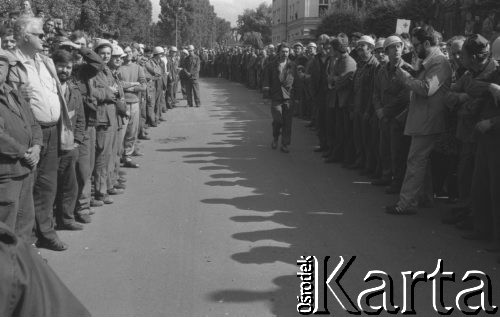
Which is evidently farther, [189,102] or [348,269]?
[189,102]

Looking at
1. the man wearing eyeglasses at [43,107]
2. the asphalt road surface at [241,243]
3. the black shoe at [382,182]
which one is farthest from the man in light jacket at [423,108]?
the man wearing eyeglasses at [43,107]


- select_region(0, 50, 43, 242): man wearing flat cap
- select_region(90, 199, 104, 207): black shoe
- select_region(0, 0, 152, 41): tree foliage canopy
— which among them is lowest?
select_region(90, 199, 104, 207): black shoe

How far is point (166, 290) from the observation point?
217 inches

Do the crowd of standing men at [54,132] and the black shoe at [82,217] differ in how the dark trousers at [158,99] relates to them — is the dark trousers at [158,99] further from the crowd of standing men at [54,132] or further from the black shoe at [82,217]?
the black shoe at [82,217]

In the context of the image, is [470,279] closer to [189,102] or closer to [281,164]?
[281,164]

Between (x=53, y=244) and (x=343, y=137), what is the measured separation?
21.2ft

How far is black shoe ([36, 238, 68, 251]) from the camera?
6.60 m

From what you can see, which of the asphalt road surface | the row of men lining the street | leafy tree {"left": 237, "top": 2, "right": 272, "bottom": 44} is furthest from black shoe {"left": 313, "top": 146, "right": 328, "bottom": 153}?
leafy tree {"left": 237, "top": 2, "right": 272, "bottom": 44}

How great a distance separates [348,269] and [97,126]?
3746 millimetres

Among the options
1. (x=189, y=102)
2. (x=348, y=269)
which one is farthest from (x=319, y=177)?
(x=189, y=102)

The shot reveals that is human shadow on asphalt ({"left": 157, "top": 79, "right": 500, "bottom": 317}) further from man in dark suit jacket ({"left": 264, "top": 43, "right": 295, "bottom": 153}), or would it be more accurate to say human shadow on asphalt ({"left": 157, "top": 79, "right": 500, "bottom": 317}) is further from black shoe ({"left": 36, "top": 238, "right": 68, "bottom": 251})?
black shoe ({"left": 36, "top": 238, "right": 68, "bottom": 251})

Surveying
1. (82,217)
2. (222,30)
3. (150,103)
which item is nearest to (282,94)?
(150,103)

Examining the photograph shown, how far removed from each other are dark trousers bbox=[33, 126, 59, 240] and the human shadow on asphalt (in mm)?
1874

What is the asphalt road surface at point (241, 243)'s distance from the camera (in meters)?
5.36
